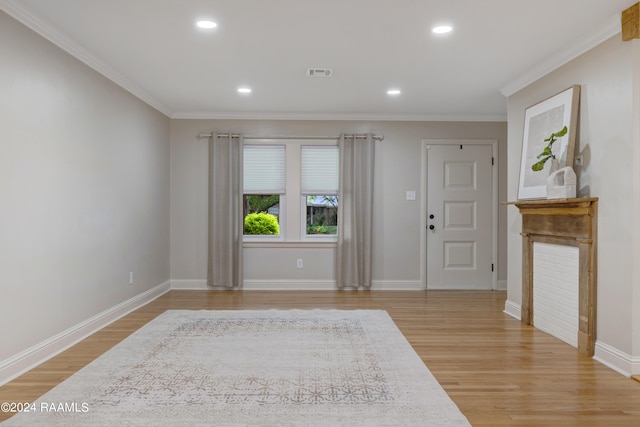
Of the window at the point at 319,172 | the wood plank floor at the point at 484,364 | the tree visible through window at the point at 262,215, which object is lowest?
the wood plank floor at the point at 484,364

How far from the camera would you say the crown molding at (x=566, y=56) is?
308 centimetres

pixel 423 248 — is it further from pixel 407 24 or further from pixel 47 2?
pixel 47 2

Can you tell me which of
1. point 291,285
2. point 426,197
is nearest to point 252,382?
point 291,285

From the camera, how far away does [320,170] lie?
20.3ft

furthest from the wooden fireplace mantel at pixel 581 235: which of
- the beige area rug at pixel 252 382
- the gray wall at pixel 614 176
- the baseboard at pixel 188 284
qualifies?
the baseboard at pixel 188 284

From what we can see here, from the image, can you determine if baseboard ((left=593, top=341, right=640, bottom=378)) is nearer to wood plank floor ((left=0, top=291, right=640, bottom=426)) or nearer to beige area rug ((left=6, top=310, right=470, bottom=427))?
wood plank floor ((left=0, top=291, right=640, bottom=426))

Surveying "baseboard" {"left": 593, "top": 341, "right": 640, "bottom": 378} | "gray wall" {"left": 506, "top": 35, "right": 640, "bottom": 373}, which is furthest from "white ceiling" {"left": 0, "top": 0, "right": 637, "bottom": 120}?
"baseboard" {"left": 593, "top": 341, "right": 640, "bottom": 378}

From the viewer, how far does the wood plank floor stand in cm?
242

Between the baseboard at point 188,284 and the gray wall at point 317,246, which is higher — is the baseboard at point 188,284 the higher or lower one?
the lower one

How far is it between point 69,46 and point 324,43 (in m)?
2.05

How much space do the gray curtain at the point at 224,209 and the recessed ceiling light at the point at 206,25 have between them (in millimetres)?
2885

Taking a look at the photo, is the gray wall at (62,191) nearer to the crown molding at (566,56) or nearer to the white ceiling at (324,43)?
the white ceiling at (324,43)

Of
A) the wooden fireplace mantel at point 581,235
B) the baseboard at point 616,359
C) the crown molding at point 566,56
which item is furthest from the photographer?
the wooden fireplace mantel at point 581,235

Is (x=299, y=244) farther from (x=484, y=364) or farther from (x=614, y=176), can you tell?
(x=614, y=176)
